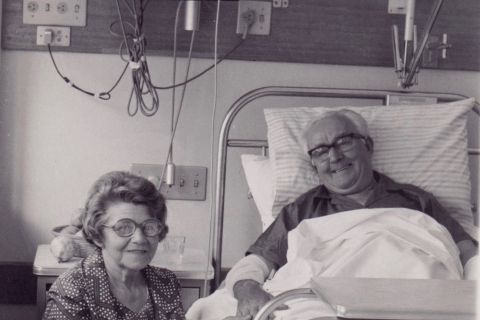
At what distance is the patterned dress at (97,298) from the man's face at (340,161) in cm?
65

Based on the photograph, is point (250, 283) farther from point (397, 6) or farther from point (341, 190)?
point (397, 6)

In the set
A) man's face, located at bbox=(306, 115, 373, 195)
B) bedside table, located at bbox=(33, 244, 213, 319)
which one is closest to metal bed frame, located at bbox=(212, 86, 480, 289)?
bedside table, located at bbox=(33, 244, 213, 319)

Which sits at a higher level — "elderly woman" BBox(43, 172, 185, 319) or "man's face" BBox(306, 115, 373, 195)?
"man's face" BBox(306, 115, 373, 195)

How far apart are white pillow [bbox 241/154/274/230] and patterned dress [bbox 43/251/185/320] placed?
0.57m

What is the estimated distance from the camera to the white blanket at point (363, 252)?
1.91 m

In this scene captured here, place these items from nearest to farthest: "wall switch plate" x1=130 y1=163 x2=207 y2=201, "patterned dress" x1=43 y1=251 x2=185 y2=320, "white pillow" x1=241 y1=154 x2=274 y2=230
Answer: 1. "patterned dress" x1=43 y1=251 x2=185 y2=320
2. "white pillow" x1=241 y1=154 x2=274 y2=230
3. "wall switch plate" x1=130 y1=163 x2=207 y2=201

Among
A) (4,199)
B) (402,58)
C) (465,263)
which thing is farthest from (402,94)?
(4,199)

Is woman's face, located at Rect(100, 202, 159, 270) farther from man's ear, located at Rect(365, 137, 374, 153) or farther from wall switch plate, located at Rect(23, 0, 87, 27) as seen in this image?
wall switch plate, located at Rect(23, 0, 87, 27)

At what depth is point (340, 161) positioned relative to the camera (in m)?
2.27

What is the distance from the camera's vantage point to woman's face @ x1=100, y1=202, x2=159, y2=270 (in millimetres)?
1794

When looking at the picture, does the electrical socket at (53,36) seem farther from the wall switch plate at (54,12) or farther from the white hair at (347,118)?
the white hair at (347,118)

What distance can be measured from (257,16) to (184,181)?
64cm

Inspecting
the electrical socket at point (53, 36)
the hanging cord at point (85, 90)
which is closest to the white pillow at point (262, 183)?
the hanging cord at point (85, 90)

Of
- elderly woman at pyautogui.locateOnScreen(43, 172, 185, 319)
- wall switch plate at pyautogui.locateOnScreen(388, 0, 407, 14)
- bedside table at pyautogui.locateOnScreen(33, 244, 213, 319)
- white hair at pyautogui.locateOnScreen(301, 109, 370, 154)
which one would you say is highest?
wall switch plate at pyautogui.locateOnScreen(388, 0, 407, 14)
